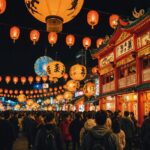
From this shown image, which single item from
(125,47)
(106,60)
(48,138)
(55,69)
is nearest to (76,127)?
(48,138)

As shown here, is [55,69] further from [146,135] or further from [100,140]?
[100,140]

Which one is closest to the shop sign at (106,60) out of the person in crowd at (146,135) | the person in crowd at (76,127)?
the person in crowd at (76,127)

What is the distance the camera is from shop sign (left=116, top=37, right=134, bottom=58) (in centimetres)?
2202

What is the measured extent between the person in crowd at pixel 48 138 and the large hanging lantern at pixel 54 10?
3.60 metres

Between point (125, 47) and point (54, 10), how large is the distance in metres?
15.4

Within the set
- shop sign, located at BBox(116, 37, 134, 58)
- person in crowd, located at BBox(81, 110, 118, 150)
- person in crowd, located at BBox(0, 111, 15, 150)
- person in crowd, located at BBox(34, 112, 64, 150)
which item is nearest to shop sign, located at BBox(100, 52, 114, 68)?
shop sign, located at BBox(116, 37, 134, 58)

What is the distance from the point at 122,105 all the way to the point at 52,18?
17009mm

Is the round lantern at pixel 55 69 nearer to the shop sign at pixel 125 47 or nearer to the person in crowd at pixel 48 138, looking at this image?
the shop sign at pixel 125 47

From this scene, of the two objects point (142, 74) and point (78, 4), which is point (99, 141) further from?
point (142, 74)

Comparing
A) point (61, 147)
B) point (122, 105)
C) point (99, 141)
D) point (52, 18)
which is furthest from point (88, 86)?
point (99, 141)

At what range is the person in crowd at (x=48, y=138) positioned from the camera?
20.2 feet

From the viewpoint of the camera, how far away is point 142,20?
62.1ft

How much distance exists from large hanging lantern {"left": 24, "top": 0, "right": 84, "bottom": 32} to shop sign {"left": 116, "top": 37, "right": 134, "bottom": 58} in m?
13.6

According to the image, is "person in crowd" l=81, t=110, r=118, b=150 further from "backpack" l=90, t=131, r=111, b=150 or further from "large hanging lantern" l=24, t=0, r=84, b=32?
"large hanging lantern" l=24, t=0, r=84, b=32
